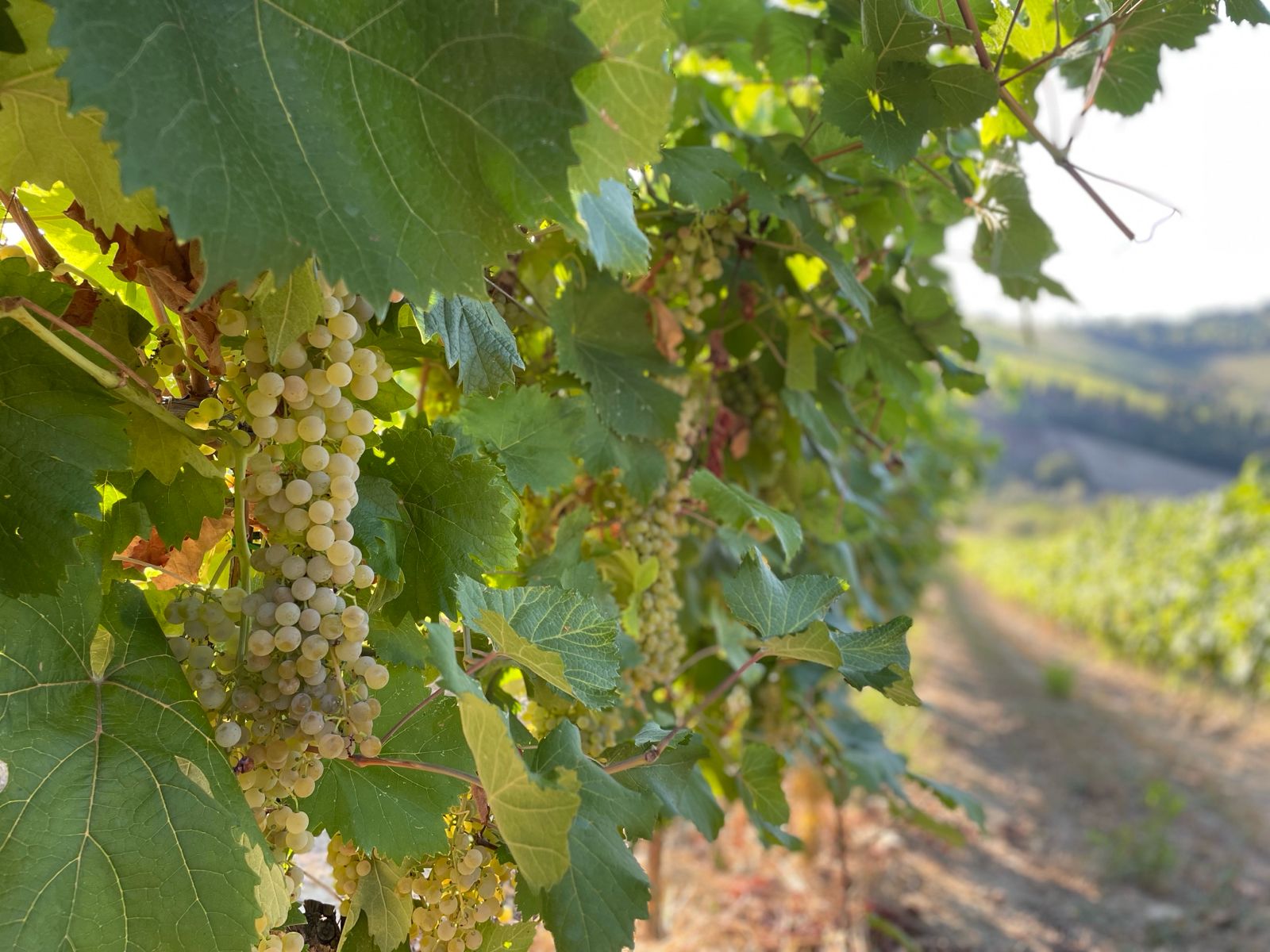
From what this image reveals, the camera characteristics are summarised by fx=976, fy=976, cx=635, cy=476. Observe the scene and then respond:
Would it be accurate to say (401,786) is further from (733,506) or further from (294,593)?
(733,506)

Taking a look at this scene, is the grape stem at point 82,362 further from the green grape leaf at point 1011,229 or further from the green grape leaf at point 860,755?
the green grape leaf at point 860,755

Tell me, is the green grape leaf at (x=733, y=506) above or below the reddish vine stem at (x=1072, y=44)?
below

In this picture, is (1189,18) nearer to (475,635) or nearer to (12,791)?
(475,635)

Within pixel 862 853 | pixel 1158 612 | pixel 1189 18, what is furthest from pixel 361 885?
pixel 1158 612

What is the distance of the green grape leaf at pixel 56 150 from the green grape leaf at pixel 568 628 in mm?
434

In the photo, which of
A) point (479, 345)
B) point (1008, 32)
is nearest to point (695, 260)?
point (1008, 32)

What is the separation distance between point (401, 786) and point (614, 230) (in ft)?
1.99

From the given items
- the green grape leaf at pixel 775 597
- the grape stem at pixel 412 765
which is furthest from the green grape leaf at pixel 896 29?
the grape stem at pixel 412 765

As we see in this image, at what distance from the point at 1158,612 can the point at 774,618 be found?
56.5 feet

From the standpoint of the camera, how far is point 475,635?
46.8 inches

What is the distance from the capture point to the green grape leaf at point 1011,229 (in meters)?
1.58

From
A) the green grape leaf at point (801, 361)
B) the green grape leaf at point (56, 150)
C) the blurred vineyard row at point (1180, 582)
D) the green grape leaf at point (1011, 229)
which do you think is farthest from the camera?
the blurred vineyard row at point (1180, 582)

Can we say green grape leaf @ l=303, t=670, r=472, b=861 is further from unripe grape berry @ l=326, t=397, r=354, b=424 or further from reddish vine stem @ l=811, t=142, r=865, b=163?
reddish vine stem @ l=811, t=142, r=865, b=163

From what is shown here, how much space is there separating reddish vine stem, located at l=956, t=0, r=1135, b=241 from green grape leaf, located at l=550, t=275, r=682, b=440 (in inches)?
22.6
